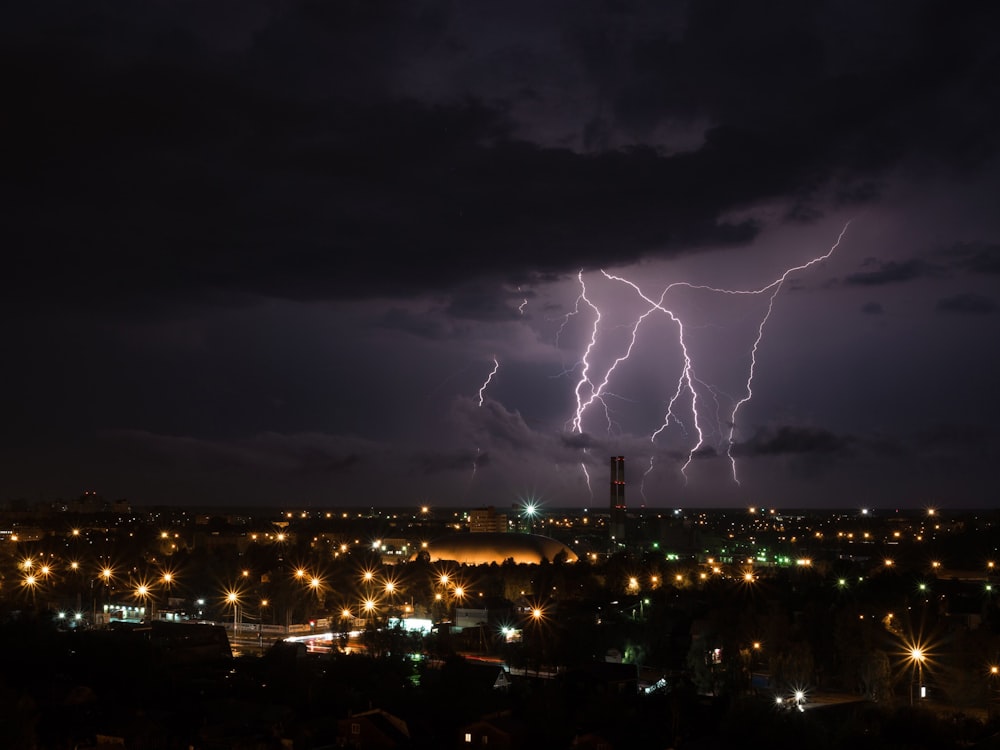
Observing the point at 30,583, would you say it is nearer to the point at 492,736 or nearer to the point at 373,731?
the point at 373,731

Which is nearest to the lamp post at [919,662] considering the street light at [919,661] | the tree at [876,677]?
the street light at [919,661]

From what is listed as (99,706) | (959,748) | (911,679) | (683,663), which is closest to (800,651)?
(911,679)

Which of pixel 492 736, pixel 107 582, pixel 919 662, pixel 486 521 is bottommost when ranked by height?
pixel 492 736

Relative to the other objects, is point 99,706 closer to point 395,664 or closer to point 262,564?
Result: point 395,664

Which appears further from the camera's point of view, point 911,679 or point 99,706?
point 911,679

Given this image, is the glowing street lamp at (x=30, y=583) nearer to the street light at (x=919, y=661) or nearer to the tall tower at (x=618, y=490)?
the street light at (x=919, y=661)

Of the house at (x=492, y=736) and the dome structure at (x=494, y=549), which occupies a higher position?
the dome structure at (x=494, y=549)

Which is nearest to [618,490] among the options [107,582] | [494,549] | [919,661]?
[494,549]

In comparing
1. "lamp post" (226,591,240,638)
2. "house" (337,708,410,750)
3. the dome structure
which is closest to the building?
the dome structure
